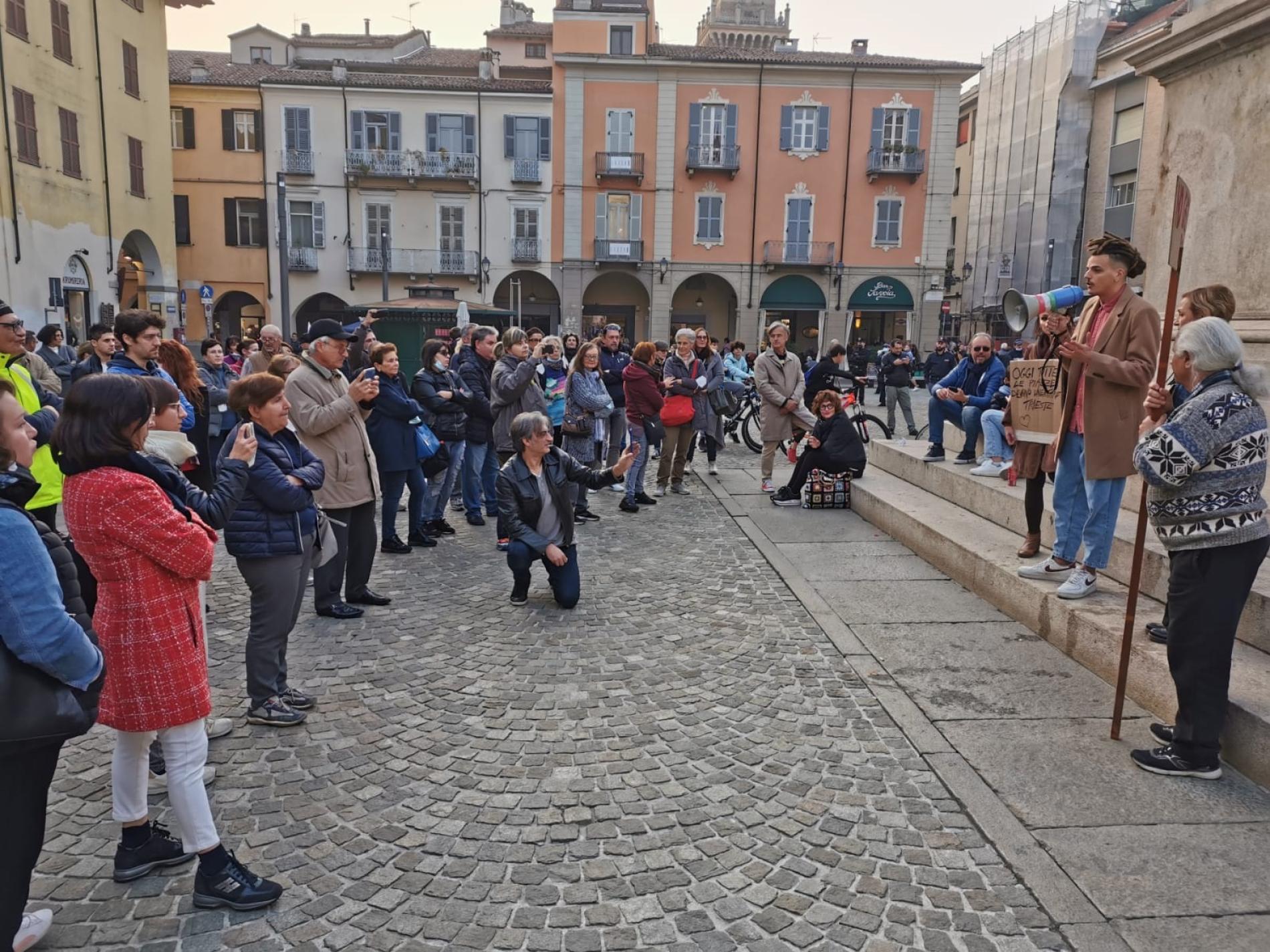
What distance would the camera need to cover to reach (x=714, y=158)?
108 feet

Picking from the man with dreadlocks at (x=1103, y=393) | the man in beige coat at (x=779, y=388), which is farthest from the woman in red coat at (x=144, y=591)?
the man in beige coat at (x=779, y=388)

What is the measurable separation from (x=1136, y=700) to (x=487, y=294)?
32.0 metres

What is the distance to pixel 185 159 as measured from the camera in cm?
3338

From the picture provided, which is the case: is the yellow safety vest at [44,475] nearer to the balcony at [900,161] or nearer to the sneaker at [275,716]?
the sneaker at [275,716]

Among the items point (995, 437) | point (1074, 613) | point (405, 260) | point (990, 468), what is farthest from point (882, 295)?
point (1074, 613)

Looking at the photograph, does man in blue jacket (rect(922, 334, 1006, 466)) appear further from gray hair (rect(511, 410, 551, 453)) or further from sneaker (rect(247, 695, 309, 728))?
sneaker (rect(247, 695, 309, 728))

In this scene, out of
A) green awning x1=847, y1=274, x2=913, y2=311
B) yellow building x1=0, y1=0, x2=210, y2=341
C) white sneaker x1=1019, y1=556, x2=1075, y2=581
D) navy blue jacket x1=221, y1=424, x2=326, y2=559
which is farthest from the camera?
green awning x1=847, y1=274, x2=913, y2=311

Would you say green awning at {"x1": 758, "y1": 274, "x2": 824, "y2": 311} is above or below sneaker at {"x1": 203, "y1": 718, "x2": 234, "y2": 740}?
above

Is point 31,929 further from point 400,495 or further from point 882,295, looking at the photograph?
point 882,295

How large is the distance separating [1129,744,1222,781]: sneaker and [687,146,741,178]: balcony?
1248 inches

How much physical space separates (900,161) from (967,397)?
27.4 meters

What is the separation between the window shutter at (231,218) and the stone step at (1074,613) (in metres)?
32.3

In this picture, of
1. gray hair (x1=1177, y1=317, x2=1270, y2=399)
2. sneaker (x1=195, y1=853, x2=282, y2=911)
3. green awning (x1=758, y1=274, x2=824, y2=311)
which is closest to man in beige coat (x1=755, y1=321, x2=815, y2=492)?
gray hair (x1=1177, y1=317, x2=1270, y2=399)

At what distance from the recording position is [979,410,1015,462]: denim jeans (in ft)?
26.2
